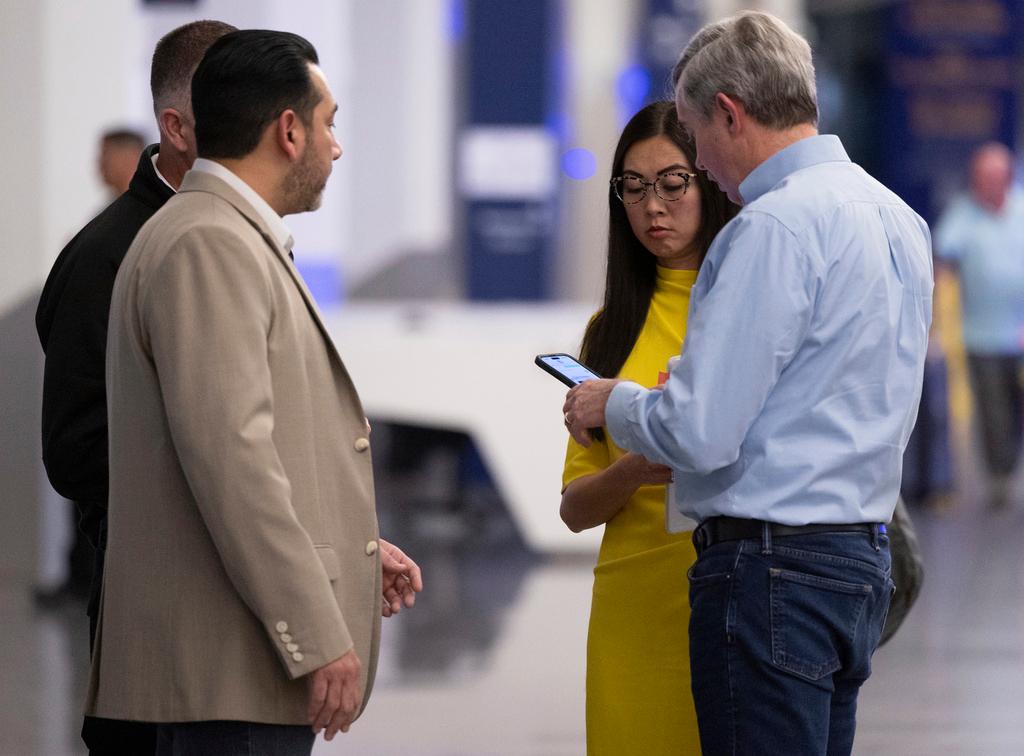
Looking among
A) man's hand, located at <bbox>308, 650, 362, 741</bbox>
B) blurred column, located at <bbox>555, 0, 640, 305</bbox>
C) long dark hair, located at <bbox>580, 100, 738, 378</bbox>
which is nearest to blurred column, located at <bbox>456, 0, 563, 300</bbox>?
blurred column, located at <bbox>555, 0, 640, 305</bbox>

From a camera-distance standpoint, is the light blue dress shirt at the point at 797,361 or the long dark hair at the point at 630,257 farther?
the long dark hair at the point at 630,257

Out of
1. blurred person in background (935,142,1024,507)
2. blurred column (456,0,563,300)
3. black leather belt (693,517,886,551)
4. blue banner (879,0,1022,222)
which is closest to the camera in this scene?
black leather belt (693,517,886,551)

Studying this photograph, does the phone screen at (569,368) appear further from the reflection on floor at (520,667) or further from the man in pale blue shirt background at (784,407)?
the reflection on floor at (520,667)

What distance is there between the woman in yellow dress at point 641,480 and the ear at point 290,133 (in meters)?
0.69

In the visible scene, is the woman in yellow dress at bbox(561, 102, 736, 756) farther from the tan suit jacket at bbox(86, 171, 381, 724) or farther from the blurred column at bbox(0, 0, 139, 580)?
the blurred column at bbox(0, 0, 139, 580)

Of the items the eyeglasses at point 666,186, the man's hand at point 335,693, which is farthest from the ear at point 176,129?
the man's hand at point 335,693

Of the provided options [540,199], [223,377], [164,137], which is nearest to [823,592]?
[223,377]

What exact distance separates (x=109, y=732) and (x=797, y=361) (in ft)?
4.16

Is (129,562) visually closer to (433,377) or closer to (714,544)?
(714,544)

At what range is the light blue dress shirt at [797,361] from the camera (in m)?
1.81

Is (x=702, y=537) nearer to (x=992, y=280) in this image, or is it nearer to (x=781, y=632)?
(x=781, y=632)

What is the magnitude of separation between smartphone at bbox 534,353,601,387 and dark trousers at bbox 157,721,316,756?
0.63 metres

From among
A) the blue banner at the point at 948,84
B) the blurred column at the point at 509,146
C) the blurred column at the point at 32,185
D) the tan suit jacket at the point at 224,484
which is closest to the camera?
the tan suit jacket at the point at 224,484

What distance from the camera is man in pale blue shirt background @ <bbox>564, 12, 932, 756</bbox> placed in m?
1.82
